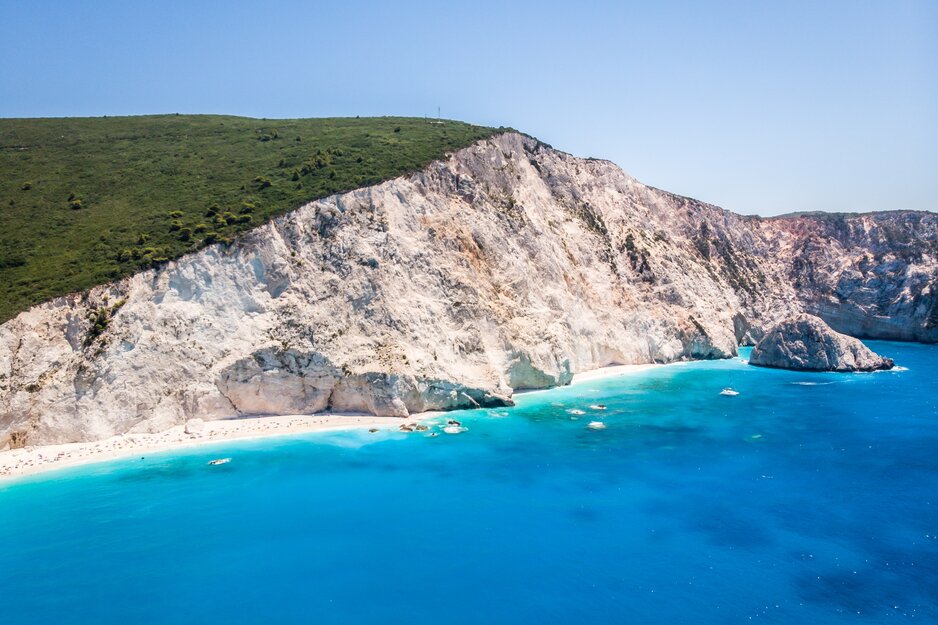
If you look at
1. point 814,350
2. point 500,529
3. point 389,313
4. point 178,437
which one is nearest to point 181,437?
point 178,437

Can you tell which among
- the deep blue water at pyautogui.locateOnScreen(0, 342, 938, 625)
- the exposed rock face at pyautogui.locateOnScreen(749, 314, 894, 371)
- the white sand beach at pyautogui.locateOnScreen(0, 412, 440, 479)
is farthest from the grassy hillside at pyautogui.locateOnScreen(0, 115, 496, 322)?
the exposed rock face at pyautogui.locateOnScreen(749, 314, 894, 371)

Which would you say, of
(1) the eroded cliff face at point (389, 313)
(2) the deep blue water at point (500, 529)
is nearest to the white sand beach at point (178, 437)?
(1) the eroded cliff face at point (389, 313)

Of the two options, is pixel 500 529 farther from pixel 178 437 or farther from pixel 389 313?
pixel 389 313

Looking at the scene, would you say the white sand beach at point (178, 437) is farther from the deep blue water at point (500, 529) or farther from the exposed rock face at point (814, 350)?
the exposed rock face at point (814, 350)

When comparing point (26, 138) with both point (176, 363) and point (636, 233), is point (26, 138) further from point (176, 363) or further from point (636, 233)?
point (636, 233)

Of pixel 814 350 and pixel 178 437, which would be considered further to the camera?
pixel 814 350

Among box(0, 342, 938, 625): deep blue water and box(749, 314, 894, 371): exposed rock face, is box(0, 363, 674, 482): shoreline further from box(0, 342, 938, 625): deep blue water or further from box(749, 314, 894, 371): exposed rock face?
box(749, 314, 894, 371): exposed rock face
